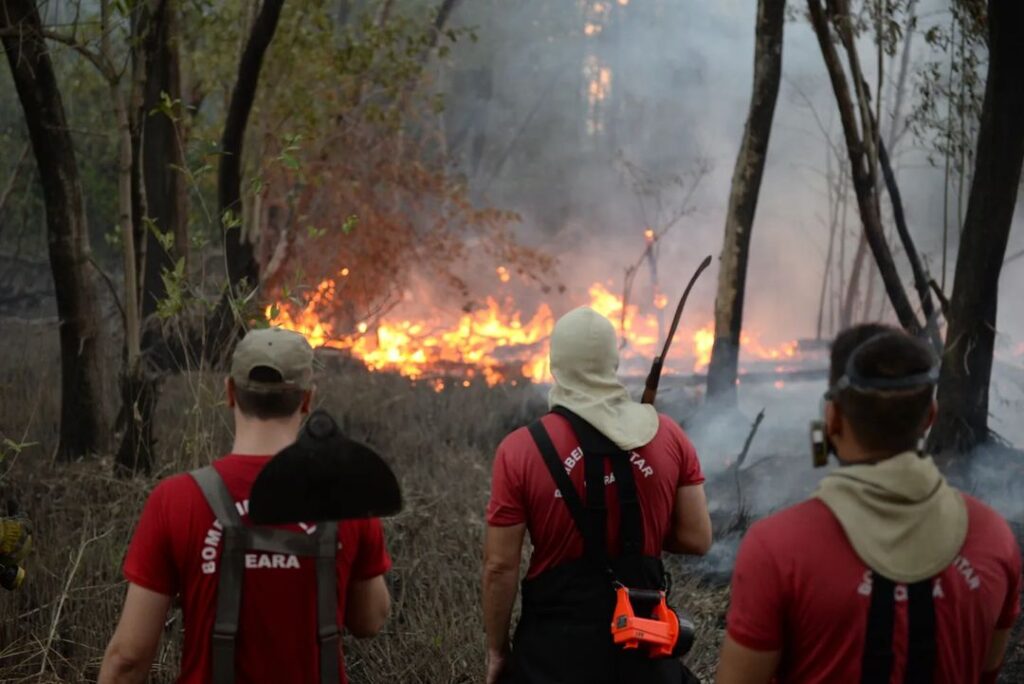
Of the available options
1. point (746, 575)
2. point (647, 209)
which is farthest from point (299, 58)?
point (647, 209)

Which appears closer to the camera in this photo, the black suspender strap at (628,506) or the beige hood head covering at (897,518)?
the beige hood head covering at (897,518)

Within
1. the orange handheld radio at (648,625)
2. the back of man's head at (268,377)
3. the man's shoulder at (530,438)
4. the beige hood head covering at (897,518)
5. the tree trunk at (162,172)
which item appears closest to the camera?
the beige hood head covering at (897,518)

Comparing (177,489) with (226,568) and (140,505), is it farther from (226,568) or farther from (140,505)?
(140,505)

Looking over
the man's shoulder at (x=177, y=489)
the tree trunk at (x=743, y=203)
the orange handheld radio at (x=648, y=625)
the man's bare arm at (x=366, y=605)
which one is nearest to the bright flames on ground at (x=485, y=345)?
the tree trunk at (x=743, y=203)

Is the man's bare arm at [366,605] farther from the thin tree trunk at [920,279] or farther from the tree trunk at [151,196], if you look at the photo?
the thin tree trunk at [920,279]

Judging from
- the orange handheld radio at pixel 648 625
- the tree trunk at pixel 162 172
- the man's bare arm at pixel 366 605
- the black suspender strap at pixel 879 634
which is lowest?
the orange handheld radio at pixel 648 625

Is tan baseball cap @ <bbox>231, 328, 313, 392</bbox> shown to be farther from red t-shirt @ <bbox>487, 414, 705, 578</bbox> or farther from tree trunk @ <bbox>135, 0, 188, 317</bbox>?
tree trunk @ <bbox>135, 0, 188, 317</bbox>

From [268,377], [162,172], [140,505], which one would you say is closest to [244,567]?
[268,377]

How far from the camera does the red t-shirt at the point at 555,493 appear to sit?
3.07 metres

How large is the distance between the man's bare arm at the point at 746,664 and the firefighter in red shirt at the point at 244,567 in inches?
34.7

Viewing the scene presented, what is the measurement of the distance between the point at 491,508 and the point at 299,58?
10.2 m

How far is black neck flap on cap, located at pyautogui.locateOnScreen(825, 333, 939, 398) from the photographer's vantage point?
2146 millimetres

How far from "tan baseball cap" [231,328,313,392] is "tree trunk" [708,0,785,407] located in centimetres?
815

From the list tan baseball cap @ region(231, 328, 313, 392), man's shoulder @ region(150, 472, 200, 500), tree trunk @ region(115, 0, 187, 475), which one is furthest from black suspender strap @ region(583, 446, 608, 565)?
tree trunk @ region(115, 0, 187, 475)
